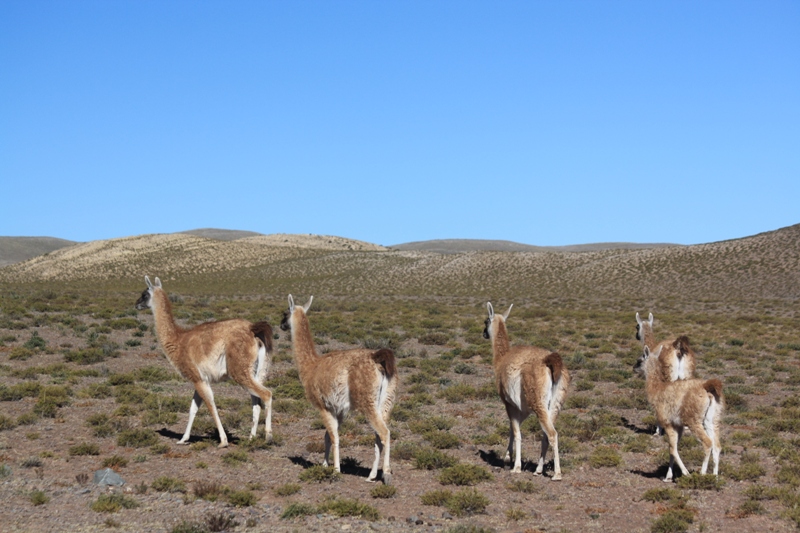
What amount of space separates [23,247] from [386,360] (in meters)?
200

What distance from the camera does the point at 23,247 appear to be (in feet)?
599

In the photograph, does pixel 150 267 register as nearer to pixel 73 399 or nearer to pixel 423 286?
pixel 423 286

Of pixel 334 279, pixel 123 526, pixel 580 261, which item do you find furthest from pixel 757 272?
pixel 123 526

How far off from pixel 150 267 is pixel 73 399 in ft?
289

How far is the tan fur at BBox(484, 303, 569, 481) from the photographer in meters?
9.35

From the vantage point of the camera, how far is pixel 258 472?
9.73 meters

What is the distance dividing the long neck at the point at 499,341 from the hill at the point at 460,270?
4761 centimetres

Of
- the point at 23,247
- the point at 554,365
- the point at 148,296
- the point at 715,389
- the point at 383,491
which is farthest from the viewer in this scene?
the point at 23,247

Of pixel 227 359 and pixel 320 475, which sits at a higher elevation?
pixel 227 359

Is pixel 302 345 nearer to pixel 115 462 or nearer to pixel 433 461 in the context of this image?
pixel 433 461

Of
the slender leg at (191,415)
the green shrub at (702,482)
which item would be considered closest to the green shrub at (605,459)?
the green shrub at (702,482)

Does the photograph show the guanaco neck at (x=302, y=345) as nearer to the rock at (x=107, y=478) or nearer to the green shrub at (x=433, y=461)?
the green shrub at (x=433, y=461)

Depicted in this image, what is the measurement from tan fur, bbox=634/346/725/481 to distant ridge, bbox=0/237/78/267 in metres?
181

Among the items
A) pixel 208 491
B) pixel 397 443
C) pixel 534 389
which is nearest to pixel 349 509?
pixel 208 491
